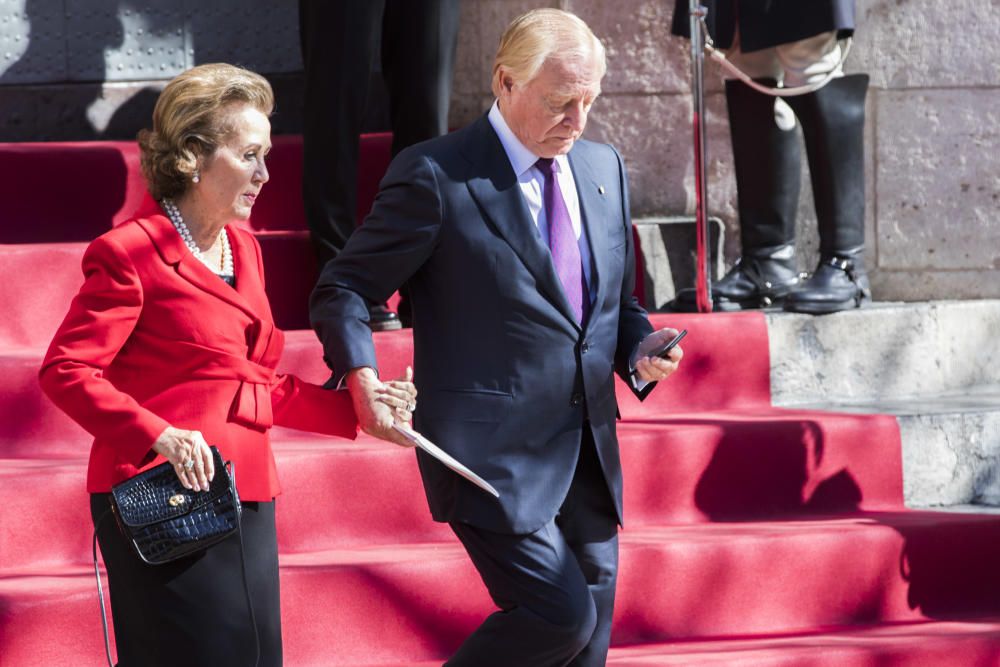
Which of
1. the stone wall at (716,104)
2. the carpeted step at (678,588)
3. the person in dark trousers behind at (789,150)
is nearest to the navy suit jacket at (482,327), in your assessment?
the carpeted step at (678,588)

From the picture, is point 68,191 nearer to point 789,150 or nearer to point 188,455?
point 789,150

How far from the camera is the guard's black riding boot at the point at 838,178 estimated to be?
5.44 meters

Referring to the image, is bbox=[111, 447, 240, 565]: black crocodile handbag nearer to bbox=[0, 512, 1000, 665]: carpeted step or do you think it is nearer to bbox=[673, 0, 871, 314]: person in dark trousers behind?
bbox=[0, 512, 1000, 665]: carpeted step

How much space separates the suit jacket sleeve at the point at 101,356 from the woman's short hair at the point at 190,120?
19 cm

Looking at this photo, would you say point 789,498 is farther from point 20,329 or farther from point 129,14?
point 129,14

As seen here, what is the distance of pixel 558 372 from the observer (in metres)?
2.99

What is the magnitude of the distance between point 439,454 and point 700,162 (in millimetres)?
2831

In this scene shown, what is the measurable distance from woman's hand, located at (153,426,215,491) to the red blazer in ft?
0.06

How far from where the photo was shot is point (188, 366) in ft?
8.70

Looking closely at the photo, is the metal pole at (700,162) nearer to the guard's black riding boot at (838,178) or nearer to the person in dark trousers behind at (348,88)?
the guard's black riding boot at (838,178)

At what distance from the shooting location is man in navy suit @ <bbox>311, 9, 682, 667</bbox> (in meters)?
2.93

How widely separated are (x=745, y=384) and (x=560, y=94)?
2483 mm

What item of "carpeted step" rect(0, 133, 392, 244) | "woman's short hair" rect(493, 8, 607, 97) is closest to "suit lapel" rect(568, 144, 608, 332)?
"woman's short hair" rect(493, 8, 607, 97)

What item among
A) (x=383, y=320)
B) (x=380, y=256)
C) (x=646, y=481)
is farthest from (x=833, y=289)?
(x=380, y=256)
